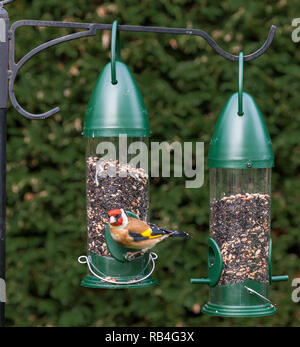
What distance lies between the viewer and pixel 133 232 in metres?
3.08

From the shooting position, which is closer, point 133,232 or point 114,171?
point 133,232

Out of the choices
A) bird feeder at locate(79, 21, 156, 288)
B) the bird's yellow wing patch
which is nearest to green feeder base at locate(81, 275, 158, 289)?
bird feeder at locate(79, 21, 156, 288)

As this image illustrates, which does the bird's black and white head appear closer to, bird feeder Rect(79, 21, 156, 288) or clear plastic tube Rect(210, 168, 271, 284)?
bird feeder Rect(79, 21, 156, 288)

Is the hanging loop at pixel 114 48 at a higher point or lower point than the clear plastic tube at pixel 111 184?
higher

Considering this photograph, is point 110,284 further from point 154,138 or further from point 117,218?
point 154,138

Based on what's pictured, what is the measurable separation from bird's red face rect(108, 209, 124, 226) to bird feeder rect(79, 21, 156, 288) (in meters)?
0.13

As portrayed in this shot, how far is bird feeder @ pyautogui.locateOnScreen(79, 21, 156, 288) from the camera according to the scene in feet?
10.1

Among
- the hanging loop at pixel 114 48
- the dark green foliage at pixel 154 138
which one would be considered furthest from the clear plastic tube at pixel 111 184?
the dark green foliage at pixel 154 138

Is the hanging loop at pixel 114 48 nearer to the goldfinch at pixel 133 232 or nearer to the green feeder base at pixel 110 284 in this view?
the goldfinch at pixel 133 232

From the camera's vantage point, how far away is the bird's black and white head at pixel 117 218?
3027 mm

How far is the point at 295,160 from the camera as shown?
413 centimetres

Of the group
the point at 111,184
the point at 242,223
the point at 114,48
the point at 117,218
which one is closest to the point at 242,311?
the point at 242,223

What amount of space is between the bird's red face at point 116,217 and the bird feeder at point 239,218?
18.0 inches

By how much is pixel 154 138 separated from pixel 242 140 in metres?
1.14
